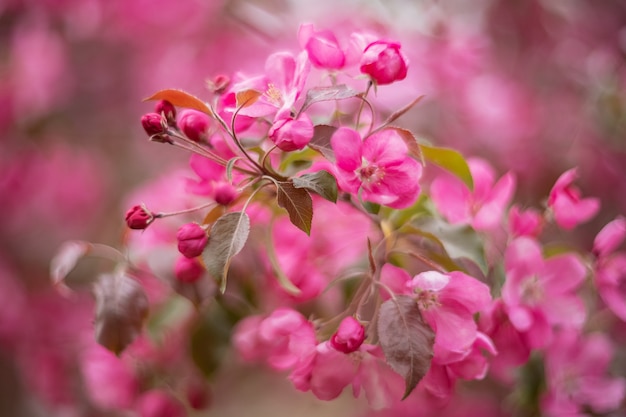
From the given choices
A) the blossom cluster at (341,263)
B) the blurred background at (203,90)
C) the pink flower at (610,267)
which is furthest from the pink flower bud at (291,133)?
the blurred background at (203,90)

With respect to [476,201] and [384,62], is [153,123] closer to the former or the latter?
[384,62]

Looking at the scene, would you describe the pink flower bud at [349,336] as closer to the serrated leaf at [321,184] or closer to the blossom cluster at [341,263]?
the blossom cluster at [341,263]

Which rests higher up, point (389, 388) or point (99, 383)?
point (389, 388)

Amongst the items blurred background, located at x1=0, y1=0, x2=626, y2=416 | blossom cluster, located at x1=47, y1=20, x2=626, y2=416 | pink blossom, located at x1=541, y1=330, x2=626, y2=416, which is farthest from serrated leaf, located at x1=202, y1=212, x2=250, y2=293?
blurred background, located at x1=0, y1=0, x2=626, y2=416

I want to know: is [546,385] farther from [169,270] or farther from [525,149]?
[525,149]

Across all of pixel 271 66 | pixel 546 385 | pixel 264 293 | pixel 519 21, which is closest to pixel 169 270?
pixel 264 293


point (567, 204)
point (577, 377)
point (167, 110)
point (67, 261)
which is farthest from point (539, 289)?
point (67, 261)
